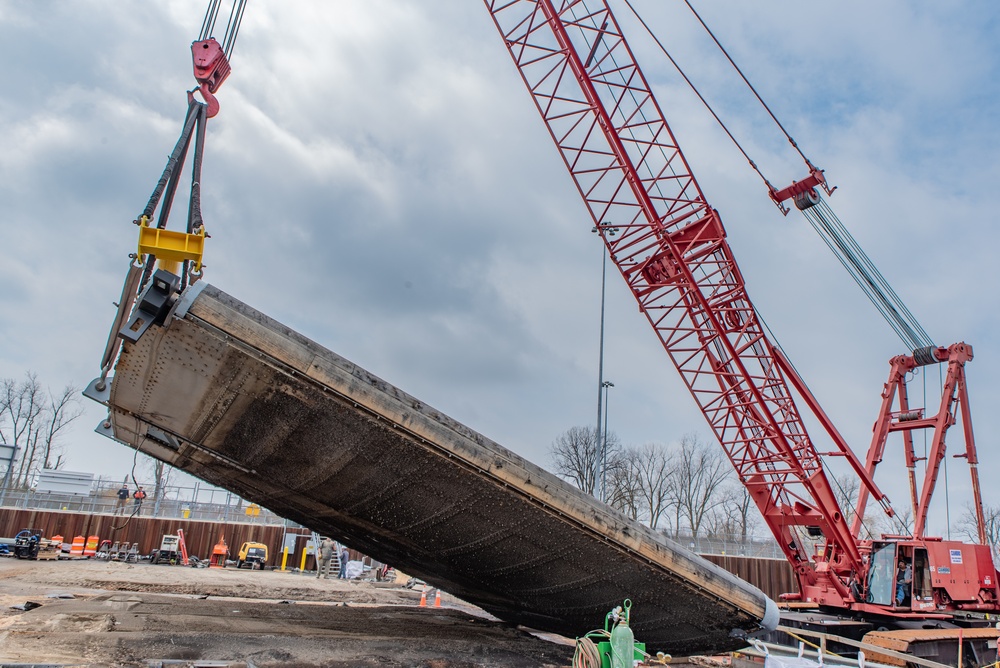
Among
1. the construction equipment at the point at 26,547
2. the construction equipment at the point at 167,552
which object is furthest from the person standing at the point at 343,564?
the construction equipment at the point at 26,547

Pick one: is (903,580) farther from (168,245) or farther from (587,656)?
(168,245)

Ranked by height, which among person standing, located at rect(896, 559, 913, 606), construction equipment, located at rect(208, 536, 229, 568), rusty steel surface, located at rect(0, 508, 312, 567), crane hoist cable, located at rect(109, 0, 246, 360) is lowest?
construction equipment, located at rect(208, 536, 229, 568)

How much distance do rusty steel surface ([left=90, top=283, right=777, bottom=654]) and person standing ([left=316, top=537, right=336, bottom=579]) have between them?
17239 millimetres

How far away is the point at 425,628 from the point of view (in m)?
11.0

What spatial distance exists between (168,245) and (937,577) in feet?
51.4

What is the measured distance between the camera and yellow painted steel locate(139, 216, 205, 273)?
647cm

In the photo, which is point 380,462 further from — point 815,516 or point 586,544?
point 815,516

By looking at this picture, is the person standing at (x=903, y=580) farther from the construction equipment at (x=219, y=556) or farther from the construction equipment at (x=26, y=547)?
the construction equipment at (x=26, y=547)

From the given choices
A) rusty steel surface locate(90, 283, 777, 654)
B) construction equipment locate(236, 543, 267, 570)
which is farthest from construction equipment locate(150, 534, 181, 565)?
rusty steel surface locate(90, 283, 777, 654)

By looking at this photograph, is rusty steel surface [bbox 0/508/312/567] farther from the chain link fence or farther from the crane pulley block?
the crane pulley block

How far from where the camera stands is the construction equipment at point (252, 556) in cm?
2736

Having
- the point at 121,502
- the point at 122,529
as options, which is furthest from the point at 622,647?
the point at 121,502

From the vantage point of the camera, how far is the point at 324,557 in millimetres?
26359

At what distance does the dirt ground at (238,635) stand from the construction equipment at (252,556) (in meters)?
12.9
